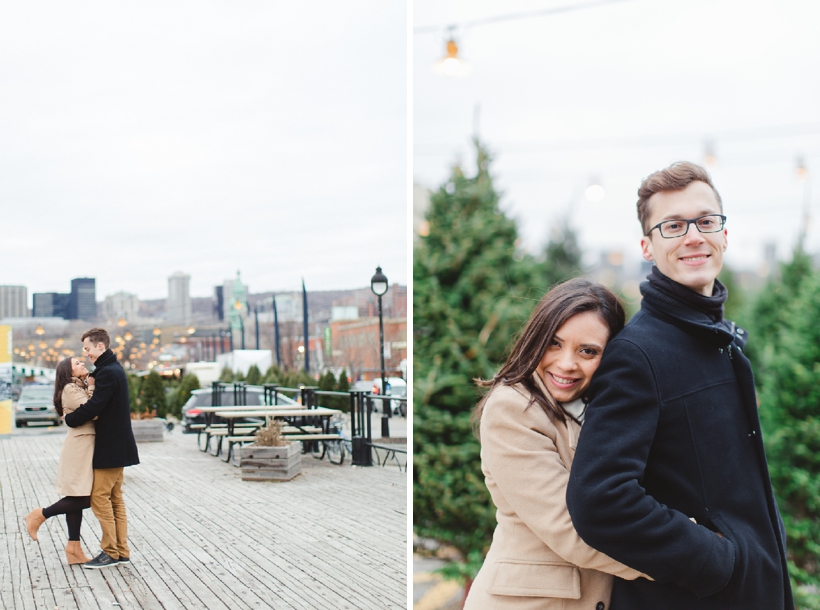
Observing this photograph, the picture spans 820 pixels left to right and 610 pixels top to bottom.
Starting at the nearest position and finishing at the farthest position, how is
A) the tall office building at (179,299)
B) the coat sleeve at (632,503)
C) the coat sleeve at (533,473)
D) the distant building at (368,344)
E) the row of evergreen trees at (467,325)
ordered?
the coat sleeve at (632,503) → the coat sleeve at (533,473) → the row of evergreen trees at (467,325) → the tall office building at (179,299) → the distant building at (368,344)

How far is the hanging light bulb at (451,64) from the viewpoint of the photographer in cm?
375

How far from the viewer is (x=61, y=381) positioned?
3.82 metres

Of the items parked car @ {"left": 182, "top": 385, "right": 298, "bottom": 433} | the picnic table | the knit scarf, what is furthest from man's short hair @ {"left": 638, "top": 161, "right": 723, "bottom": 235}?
parked car @ {"left": 182, "top": 385, "right": 298, "bottom": 433}

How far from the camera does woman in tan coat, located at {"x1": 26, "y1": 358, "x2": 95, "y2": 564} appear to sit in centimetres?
381

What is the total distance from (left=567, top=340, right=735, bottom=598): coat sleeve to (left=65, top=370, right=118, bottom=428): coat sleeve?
121 inches

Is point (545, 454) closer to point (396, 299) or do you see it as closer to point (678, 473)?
point (678, 473)

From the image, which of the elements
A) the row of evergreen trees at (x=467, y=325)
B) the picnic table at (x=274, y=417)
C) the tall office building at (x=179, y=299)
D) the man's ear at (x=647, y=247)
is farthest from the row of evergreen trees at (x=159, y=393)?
the man's ear at (x=647, y=247)

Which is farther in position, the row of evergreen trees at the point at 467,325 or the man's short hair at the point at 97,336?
the man's short hair at the point at 97,336

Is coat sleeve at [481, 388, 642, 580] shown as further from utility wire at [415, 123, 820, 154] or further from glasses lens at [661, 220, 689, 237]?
utility wire at [415, 123, 820, 154]

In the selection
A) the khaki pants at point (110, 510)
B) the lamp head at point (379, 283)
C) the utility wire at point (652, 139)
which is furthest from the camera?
the lamp head at point (379, 283)

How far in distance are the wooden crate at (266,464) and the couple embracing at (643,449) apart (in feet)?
18.6

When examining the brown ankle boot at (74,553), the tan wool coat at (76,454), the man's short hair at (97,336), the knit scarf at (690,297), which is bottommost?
the brown ankle boot at (74,553)

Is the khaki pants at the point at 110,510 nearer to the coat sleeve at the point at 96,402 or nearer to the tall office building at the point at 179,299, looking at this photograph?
the coat sleeve at the point at 96,402

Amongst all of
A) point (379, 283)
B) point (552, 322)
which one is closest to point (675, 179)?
point (552, 322)
